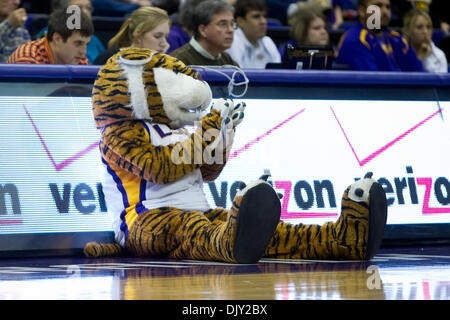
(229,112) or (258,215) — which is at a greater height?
(229,112)

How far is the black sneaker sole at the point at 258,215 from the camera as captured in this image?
3.68 m

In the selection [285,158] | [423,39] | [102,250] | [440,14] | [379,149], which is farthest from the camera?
Result: [440,14]

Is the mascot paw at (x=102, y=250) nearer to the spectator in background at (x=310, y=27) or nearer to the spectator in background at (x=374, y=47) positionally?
the spectator in background at (x=374, y=47)

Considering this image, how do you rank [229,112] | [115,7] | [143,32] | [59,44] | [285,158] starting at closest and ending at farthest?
[229,112] → [285,158] → [59,44] → [143,32] → [115,7]

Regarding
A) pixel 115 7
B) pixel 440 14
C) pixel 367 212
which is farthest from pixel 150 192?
pixel 440 14

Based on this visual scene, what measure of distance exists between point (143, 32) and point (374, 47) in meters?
2.38

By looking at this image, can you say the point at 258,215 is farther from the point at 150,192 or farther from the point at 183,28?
the point at 183,28

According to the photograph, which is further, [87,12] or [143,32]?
[87,12]

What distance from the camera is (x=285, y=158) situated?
488cm

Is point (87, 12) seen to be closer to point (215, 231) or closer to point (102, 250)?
point (102, 250)

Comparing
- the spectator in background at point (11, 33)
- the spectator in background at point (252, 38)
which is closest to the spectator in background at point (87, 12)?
the spectator in background at point (11, 33)

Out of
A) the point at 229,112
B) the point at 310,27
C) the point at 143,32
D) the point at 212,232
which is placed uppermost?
the point at 310,27

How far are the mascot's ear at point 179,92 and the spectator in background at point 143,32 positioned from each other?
1442 mm

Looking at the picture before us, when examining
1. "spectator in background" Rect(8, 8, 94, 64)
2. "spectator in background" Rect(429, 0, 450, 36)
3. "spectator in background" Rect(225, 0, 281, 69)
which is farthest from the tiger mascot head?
"spectator in background" Rect(429, 0, 450, 36)
